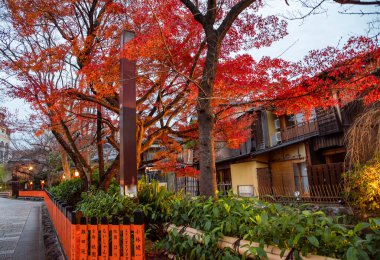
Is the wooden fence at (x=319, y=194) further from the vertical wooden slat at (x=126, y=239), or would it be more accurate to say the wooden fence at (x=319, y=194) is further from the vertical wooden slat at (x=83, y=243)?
the vertical wooden slat at (x=83, y=243)

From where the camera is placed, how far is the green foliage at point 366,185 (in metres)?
10.7

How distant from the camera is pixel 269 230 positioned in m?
3.48

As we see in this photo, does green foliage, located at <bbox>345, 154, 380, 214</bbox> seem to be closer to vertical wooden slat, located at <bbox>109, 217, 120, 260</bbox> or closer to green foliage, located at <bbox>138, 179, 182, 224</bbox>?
green foliage, located at <bbox>138, 179, 182, 224</bbox>

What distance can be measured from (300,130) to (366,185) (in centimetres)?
993

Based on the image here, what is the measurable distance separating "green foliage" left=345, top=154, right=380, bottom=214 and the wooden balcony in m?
7.12

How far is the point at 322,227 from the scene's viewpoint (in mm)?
3180

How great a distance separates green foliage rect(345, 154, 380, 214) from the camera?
35.0 feet

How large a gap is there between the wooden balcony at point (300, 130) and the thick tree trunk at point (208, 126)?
1405 cm

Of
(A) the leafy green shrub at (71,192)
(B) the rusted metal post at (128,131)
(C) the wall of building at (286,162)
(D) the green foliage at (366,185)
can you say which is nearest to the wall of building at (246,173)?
(C) the wall of building at (286,162)

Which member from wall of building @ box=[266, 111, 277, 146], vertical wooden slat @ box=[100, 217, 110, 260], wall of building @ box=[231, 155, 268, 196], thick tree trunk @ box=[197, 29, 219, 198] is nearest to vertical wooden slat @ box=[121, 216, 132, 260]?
vertical wooden slat @ box=[100, 217, 110, 260]

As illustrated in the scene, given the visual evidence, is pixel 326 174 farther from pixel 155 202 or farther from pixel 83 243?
pixel 83 243

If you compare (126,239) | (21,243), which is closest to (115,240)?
(126,239)

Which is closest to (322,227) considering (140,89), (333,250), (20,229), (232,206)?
(333,250)

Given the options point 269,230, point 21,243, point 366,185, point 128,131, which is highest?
point 128,131
